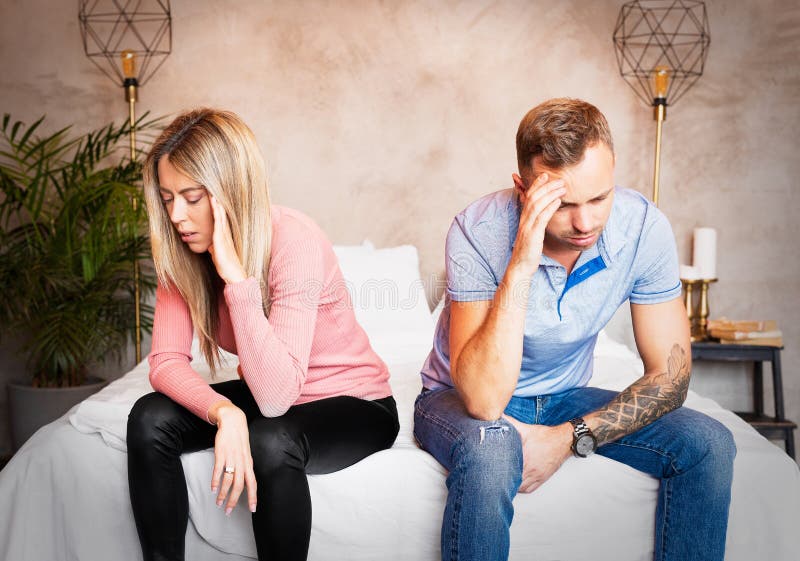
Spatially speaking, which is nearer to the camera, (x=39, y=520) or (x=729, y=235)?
(x=39, y=520)

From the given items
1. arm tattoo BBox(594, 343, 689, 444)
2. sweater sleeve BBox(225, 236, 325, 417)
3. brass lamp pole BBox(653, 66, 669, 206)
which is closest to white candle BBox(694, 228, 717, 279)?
brass lamp pole BBox(653, 66, 669, 206)

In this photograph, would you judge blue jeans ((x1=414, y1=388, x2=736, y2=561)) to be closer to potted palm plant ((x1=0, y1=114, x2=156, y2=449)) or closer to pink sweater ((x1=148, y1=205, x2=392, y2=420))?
pink sweater ((x1=148, y1=205, x2=392, y2=420))

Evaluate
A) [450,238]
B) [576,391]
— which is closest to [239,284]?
[450,238]

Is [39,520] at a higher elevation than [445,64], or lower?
lower

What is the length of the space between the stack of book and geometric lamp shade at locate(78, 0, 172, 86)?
2646mm

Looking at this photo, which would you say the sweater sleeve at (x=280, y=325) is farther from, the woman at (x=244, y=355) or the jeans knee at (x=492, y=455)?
the jeans knee at (x=492, y=455)

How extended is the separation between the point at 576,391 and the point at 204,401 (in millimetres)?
826

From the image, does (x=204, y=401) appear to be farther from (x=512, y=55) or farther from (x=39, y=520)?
(x=512, y=55)

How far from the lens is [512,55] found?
3342mm

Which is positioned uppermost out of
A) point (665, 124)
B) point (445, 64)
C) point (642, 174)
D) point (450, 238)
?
point (445, 64)

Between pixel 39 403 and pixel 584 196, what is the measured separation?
2.42 metres

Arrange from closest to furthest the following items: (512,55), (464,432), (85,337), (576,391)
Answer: (464,432) < (576,391) < (85,337) < (512,55)

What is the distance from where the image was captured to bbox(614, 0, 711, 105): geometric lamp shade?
3.32 m

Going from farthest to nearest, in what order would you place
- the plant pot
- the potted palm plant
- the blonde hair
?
the plant pot, the potted palm plant, the blonde hair
